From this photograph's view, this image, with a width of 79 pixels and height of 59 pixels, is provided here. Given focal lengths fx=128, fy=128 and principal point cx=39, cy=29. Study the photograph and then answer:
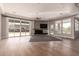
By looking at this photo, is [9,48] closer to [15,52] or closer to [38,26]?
[15,52]

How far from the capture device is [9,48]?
4.77 metres

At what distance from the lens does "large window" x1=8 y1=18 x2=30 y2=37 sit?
15.5 feet

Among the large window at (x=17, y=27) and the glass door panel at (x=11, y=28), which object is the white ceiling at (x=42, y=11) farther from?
the glass door panel at (x=11, y=28)

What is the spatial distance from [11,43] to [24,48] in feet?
1.72

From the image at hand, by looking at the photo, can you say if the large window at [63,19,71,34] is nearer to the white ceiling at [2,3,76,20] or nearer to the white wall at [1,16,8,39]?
the white ceiling at [2,3,76,20]

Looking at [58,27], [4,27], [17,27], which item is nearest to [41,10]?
[58,27]

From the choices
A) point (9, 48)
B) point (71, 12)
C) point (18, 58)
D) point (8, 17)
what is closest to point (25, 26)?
point (8, 17)

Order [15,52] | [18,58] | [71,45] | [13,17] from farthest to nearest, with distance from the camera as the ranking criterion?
[71,45] → [13,17] → [15,52] → [18,58]

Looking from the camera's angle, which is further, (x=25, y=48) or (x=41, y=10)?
(x=41, y=10)

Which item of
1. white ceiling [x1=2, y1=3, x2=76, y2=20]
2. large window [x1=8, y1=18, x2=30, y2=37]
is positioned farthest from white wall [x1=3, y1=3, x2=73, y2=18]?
large window [x1=8, y1=18, x2=30, y2=37]

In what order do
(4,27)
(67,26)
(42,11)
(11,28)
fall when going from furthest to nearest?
(42,11)
(67,26)
(11,28)
(4,27)

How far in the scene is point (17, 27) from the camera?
4.73 metres

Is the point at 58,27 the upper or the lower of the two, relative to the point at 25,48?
upper

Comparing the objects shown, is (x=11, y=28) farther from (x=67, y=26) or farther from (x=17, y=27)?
(x=67, y=26)
